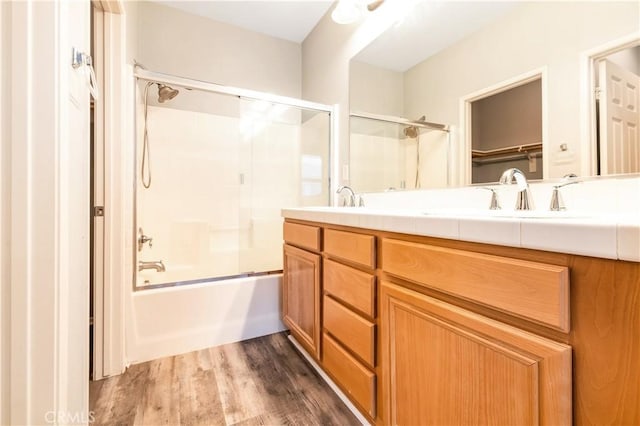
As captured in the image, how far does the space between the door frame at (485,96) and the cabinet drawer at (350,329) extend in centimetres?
79

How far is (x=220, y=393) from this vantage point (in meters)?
1.24

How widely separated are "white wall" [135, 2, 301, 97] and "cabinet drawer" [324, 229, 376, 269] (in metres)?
1.90

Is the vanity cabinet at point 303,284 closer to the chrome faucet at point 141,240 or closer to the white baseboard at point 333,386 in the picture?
the white baseboard at point 333,386

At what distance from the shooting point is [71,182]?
70cm

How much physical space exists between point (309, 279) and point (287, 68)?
2.12 m

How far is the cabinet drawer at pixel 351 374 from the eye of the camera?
3.06 ft

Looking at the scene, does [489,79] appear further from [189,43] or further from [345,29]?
[189,43]

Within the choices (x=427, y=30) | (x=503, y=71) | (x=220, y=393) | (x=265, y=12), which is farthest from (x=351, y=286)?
(x=265, y=12)

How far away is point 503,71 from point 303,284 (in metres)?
1.32

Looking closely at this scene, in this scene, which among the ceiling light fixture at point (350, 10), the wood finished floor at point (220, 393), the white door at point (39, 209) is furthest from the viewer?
the ceiling light fixture at point (350, 10)

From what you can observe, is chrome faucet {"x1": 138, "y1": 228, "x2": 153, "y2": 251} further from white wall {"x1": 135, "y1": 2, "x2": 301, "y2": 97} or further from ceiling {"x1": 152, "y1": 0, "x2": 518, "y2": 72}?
ceiling {"x1": 152, "y1": 0, "x2": 518, "y2": 72}

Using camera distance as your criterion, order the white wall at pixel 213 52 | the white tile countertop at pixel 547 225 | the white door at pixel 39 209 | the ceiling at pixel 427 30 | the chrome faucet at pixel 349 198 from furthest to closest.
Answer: the white wall at pixel 213 52, the chrome faucet at pixel 349 198, the ceiling at pixel 427 30, the white door at pixel 39 209, the white tile countertop at pixel 547 225

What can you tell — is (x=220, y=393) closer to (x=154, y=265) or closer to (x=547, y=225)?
(x=154, y=265)

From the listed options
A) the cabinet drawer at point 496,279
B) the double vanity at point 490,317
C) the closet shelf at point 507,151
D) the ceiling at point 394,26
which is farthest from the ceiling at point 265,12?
the cabinet drawer at point 496,279
